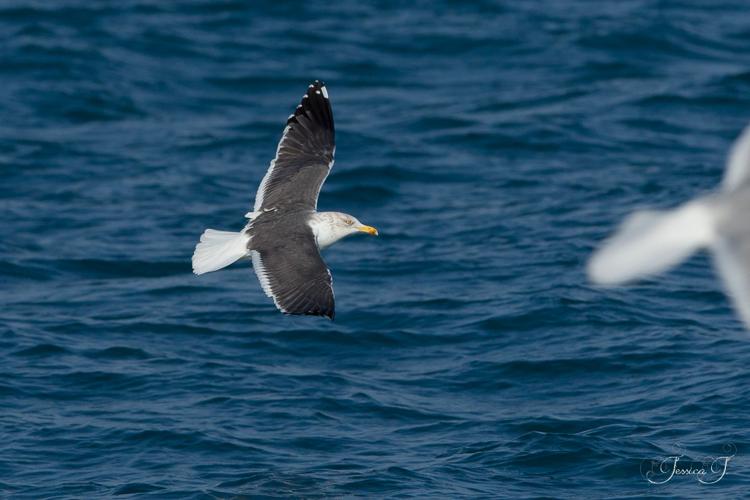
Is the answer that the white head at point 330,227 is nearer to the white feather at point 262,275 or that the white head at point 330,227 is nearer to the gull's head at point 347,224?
the gull's head at point 347,224

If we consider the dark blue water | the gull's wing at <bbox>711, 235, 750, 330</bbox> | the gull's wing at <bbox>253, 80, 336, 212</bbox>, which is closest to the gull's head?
the gull's wing at <bbox>253, 80, 336, 212</bbox>

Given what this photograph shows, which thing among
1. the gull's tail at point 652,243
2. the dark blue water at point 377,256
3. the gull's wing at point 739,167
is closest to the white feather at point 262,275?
the dark blue water at point 377,256

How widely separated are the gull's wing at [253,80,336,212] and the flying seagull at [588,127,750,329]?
5.94m

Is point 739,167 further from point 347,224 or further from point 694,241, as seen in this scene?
point 347,224

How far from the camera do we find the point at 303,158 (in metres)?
10.3

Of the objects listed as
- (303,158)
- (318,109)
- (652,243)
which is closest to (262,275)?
(303,158)

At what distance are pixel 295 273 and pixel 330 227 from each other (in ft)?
3.87

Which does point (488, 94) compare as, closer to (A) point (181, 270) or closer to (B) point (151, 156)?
(B) point (151, 156)

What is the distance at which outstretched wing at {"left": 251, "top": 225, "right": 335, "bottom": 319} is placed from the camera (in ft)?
26.7

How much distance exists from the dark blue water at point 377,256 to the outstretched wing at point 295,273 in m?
1.10

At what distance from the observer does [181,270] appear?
1234 centimetres

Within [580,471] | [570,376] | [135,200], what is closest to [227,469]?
[580,471]

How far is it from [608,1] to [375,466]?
43.7 feet

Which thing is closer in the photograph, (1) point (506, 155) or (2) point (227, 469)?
(2) point (227, 469)
